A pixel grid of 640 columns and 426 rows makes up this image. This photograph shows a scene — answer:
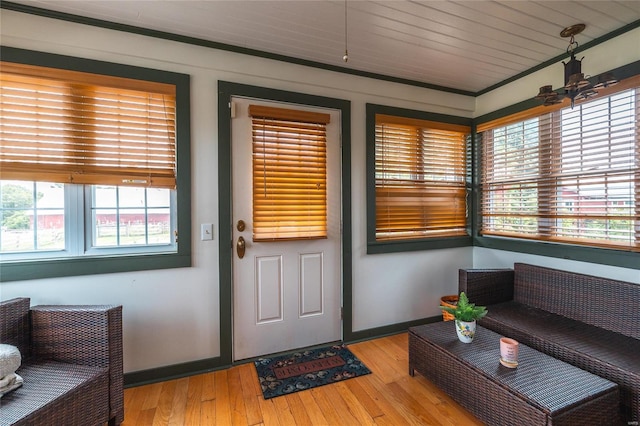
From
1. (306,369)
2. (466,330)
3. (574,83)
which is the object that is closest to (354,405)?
(306,369)

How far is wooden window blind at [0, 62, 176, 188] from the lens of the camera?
177 centimetres

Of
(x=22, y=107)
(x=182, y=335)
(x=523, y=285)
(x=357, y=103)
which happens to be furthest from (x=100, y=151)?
(x=523, y=285)

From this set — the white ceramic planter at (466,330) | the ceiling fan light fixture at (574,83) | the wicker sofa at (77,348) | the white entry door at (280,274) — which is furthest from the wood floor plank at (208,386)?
the ceiling fan light fixture at (574,83)

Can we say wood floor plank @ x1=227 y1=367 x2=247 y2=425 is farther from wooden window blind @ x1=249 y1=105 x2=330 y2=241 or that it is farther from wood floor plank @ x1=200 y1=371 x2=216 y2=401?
wooden window blind @ x1=249 y1=105 x2=330 y2=241

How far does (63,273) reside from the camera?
1.86 meters

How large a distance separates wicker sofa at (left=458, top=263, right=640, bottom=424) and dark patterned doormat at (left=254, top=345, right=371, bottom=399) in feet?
3.61

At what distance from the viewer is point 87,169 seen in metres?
1.91

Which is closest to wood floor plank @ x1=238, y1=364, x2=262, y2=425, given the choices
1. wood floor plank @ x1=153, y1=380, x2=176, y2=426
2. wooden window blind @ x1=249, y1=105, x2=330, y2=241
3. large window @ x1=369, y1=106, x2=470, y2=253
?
wood floor plank @ x1=153, y1=380, x2=176, y2=426

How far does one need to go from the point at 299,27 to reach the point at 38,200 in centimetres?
211

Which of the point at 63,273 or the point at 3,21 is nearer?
the point at 3,21

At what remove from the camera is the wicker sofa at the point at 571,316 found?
155 cm

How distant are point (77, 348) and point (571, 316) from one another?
10.6 ft

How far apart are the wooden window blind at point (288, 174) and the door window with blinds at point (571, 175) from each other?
1.81 m

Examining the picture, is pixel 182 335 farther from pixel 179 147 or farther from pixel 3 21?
pixel 3 21
